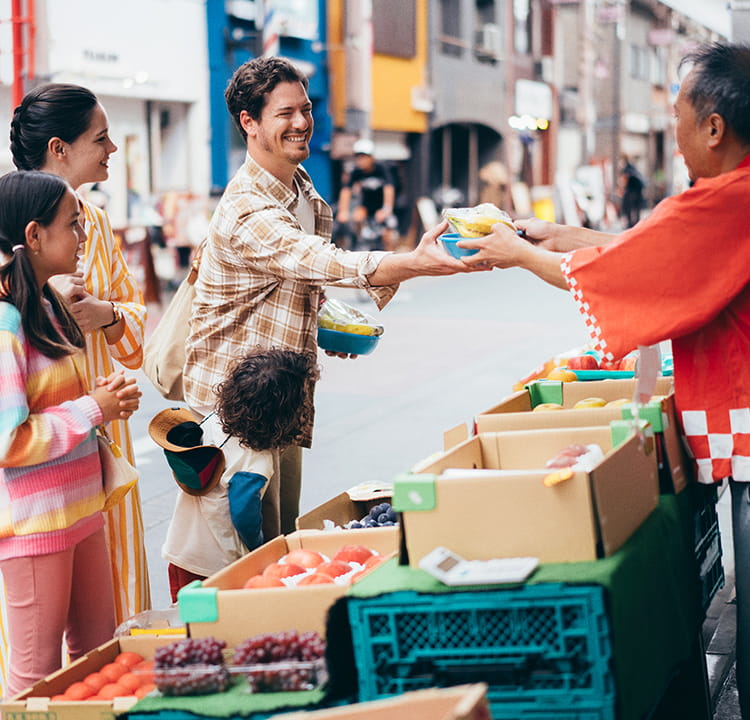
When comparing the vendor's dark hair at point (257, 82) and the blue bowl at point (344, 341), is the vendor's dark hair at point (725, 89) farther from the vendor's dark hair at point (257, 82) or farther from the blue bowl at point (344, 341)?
the blue bowl at point (344, 341)

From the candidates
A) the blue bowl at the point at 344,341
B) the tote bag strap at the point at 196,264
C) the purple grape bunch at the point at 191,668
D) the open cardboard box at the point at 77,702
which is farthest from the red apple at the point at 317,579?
the tote bag strap at the point at 196,264

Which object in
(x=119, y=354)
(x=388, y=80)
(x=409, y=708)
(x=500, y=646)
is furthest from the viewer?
(x=388, y=80)

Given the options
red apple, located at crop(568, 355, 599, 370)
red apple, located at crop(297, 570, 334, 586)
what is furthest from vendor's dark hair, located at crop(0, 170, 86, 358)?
red apple, located at crop(568, 355, 599, 370)

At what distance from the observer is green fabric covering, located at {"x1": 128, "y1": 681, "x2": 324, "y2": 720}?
7.95 ft

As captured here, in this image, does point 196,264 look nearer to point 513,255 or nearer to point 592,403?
point 513,255

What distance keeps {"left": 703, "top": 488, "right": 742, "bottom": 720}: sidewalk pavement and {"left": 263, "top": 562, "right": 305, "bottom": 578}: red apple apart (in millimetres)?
1487

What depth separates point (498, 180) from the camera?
3014cm

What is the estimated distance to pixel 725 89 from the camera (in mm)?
2746

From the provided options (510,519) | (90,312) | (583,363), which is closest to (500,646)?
(510,519)

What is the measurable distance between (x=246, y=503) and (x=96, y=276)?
85cm

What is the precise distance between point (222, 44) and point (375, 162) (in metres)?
3.93

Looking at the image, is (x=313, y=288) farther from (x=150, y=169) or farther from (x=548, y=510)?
(x=150, y=169)

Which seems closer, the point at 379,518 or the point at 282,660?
the point at 282,660

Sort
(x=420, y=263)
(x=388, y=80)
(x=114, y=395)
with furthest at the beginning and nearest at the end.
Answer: (x=388, y=80), (x=420, y=263), (x=114, y=395)
